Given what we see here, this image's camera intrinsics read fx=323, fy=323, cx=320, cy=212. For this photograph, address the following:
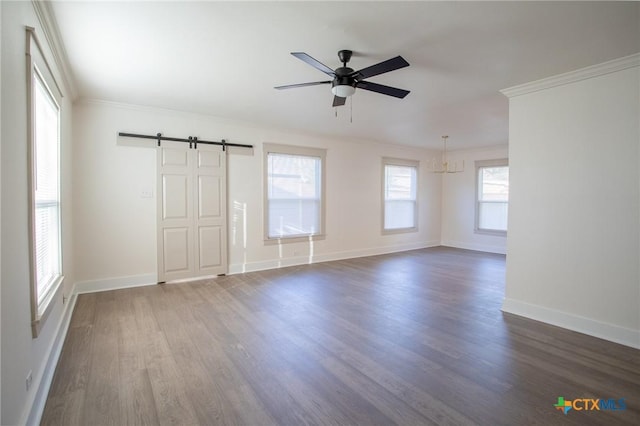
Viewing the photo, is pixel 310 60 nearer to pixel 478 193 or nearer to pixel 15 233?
pixel 15 233

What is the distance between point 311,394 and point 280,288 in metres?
2.54

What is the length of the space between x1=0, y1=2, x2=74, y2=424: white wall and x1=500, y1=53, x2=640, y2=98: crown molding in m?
4.20

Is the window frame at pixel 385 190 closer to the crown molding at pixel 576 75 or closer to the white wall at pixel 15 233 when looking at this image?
the crown molding at pixel 576 75

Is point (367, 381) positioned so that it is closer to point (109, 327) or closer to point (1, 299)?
point (1, 299)

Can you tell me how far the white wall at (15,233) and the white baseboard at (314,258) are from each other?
3.53 m

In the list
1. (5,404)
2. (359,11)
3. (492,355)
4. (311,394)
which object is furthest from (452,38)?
(5,404)

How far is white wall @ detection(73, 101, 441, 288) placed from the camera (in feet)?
14.2

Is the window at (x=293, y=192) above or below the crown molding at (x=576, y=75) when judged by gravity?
below

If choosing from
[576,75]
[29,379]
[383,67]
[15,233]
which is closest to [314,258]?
[383,67]

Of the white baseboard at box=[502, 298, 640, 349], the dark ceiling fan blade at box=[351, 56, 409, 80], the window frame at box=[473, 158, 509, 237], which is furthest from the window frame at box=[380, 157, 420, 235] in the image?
the dark ceiling fan blade at box=[351, 56, 409, 80]

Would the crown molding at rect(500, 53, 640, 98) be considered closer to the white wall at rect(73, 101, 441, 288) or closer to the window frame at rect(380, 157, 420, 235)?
the white wall at rect(73, 101, 441, 288)

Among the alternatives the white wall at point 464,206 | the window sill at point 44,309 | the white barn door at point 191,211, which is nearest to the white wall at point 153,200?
the white barn door at point 191,211

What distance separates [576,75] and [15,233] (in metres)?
4.55

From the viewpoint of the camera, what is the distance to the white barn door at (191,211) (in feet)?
15.8
